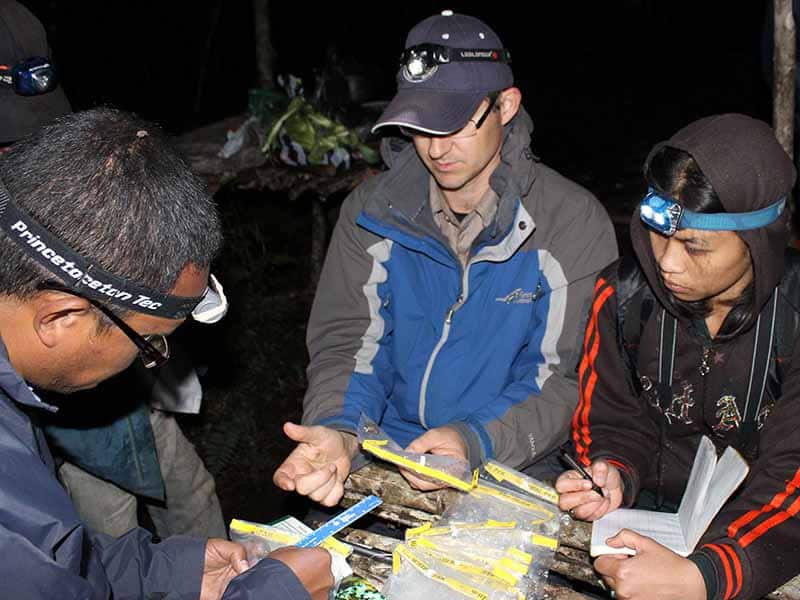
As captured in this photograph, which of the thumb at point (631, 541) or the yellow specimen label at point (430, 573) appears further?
the thumb at point (631, 541)

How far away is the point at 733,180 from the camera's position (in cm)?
225

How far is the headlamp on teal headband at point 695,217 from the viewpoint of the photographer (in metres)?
2.28

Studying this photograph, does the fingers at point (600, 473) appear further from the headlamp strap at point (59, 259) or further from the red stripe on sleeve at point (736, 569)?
the headlamp strap at point (59, 259)

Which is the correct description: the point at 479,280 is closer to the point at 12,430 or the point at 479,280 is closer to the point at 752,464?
the point at 752,464

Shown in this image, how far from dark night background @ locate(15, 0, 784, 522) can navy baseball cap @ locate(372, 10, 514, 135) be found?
4.55 feet

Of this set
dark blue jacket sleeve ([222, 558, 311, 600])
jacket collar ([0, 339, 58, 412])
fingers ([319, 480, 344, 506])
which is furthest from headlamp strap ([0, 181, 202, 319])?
fingers ([319, 480, 344, 506])

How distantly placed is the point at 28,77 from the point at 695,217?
2.27 m

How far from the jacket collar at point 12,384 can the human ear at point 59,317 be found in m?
0.09

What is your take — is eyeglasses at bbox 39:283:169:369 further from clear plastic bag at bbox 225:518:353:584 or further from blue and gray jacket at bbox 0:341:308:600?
clear plastic bag at bbox 225:518:353:584

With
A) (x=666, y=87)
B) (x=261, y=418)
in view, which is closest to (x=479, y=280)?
(x=261, y=418)

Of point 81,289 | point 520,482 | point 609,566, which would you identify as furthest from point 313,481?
point 81,289

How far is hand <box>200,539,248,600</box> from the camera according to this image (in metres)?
2.21

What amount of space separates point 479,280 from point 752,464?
43.6 inches

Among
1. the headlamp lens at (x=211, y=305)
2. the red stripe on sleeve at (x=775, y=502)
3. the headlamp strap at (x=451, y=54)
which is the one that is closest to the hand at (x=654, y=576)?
the red stripe on sleeve at (x=775, y=502)
